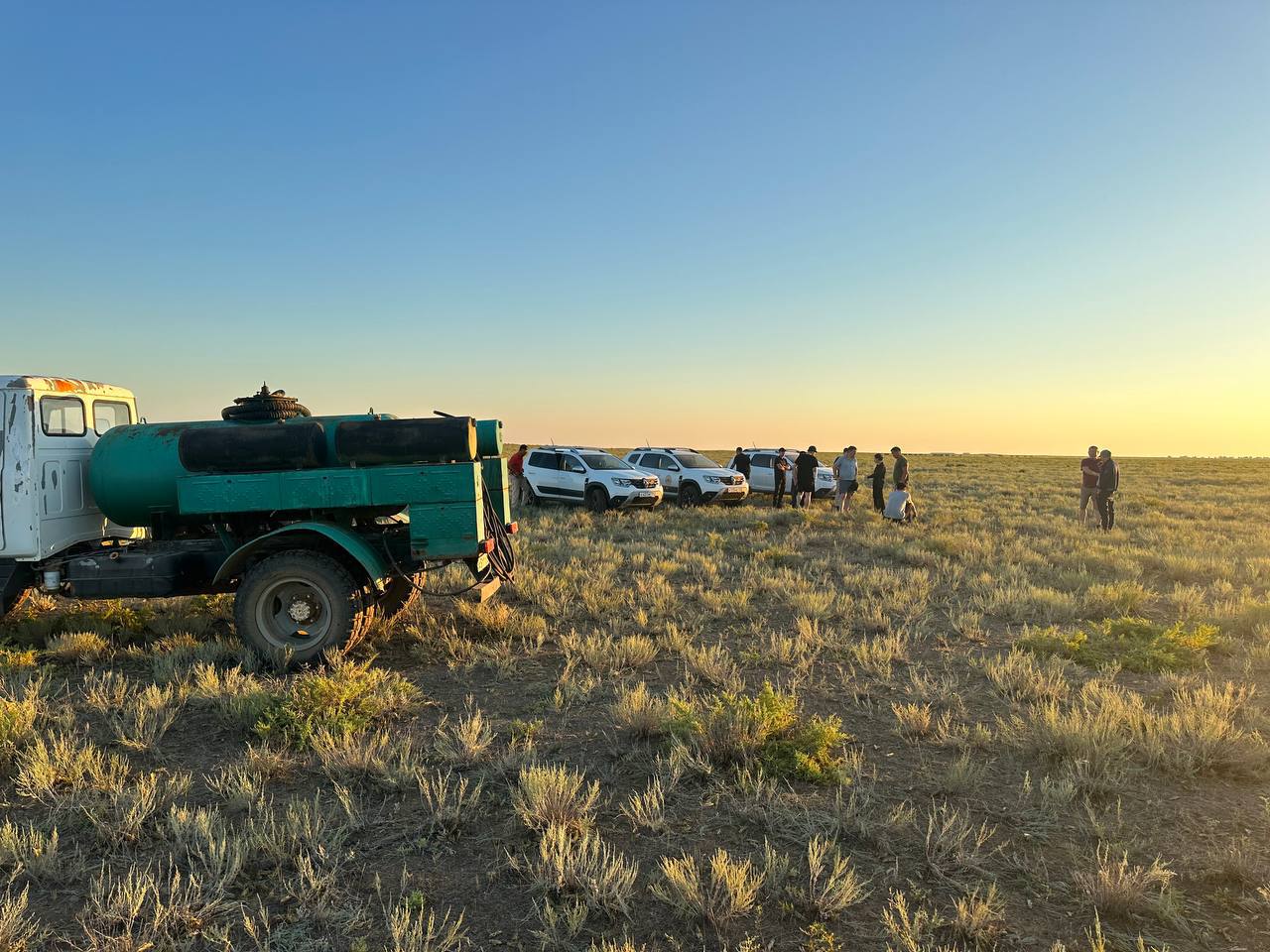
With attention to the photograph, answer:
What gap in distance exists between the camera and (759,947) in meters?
3.21

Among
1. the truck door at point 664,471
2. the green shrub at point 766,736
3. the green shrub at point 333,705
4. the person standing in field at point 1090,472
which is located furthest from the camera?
the truck door at point 664,471

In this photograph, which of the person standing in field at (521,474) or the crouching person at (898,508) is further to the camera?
the person standing in field at (521,474)

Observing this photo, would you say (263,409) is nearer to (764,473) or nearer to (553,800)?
(553,800)

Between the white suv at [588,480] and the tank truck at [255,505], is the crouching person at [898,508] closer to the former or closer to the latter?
the white suv at [588,480]

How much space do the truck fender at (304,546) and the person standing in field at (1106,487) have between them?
698 inches

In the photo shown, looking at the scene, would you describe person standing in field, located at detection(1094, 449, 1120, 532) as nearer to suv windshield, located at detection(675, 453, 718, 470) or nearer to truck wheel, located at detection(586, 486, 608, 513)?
suv windshield, located at detection(675, 453, 718, 470)

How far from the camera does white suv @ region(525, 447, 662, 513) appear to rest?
20.0m

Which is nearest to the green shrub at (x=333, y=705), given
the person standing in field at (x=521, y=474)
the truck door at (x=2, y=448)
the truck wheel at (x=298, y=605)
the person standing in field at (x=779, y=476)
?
the truck wheel at (x=298, y=605)

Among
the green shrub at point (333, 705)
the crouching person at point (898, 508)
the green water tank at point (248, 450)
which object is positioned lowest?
the green shrub at point (333, 705)

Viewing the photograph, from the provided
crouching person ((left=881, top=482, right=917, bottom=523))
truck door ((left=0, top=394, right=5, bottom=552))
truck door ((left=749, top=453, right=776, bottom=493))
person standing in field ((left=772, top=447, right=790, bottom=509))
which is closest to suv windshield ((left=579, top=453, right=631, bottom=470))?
person standing in field ((left=772, top=447, right=790, bottom=509))

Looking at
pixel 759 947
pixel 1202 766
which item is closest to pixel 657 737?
pixel 759 947

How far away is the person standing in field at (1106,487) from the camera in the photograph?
1770cm

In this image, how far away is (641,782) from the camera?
4812 mm

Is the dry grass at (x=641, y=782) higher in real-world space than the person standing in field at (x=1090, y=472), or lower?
lower
